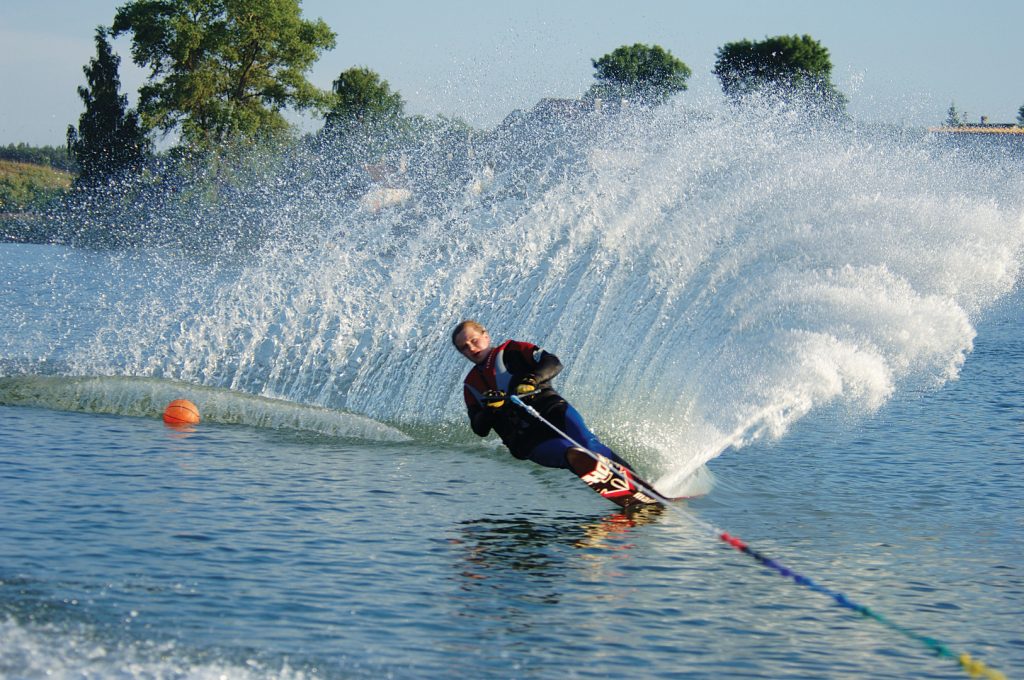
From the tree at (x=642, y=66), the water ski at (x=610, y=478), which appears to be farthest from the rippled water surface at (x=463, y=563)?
the tree at (x=642, y=66)

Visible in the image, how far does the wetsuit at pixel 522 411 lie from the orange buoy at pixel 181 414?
4.44 meters

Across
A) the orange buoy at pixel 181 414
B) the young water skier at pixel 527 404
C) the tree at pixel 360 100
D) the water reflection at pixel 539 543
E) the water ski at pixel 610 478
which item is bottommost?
the orange buoy at pixel 181 414

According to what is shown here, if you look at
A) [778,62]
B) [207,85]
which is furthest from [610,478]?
[778,62]

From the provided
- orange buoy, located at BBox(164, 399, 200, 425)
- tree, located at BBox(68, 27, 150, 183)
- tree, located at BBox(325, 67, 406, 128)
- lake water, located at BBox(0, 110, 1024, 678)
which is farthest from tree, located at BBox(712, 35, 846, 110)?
orange buoy, located at BBox(164, 399, 200, 425)

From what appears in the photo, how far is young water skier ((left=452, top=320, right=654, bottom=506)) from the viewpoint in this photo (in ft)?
27.7

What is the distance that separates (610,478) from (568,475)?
5.45ft

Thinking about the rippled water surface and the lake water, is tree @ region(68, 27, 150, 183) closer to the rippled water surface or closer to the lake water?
the lake water

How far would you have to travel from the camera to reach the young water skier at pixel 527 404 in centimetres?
844

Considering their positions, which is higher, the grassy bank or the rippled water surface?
the grassy bank

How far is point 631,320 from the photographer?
1246 cm

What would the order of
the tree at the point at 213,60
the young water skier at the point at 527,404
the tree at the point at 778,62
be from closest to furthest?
the young water skier at the point at 527,404, the tree at the point at 213,60, the tree at the point at 778,62

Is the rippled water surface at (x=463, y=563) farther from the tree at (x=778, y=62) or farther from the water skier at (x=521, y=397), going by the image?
the tree at (x=778, y=62)

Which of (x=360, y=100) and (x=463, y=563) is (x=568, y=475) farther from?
(x=360, y=100)

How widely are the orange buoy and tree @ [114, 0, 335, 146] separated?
40.6 meters
